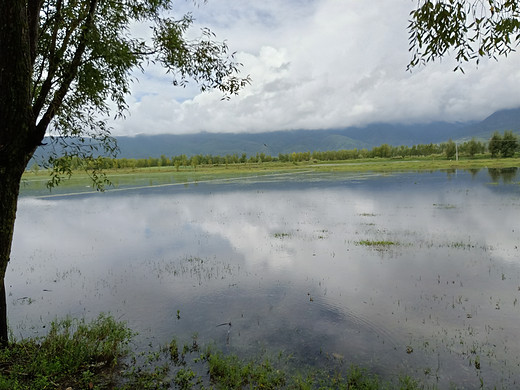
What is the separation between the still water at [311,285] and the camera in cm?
941

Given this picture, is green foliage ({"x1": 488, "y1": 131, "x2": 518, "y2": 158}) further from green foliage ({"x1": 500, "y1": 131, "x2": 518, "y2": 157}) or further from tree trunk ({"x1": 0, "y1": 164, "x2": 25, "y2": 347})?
tree trunk ({"x1": 0, "y1": 164, "x2": 25, "y2": 347})

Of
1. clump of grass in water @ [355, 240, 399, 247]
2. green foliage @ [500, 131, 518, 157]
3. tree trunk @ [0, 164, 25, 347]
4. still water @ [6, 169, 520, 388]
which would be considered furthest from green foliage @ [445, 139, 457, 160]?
tree trunk @ [0, 164, 25, 347]

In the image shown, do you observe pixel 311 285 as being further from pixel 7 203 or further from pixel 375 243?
pixel 7 203

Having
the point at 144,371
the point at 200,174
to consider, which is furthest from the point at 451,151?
the point at 144,371

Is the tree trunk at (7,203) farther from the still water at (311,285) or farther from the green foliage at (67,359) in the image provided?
the still water at (311,285)

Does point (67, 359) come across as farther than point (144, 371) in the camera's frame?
No

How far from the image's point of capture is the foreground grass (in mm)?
7504

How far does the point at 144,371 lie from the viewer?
330 inches

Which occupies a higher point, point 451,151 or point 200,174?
point 451,151

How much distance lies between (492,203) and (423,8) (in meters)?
33.8

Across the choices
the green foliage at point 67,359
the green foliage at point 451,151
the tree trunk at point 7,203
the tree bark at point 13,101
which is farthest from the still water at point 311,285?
the green foliage at point 451,151

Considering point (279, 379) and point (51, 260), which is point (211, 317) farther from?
point (51, 260)

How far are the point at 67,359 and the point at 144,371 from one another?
6.30 ft

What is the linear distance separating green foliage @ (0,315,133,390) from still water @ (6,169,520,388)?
92 centimetres
